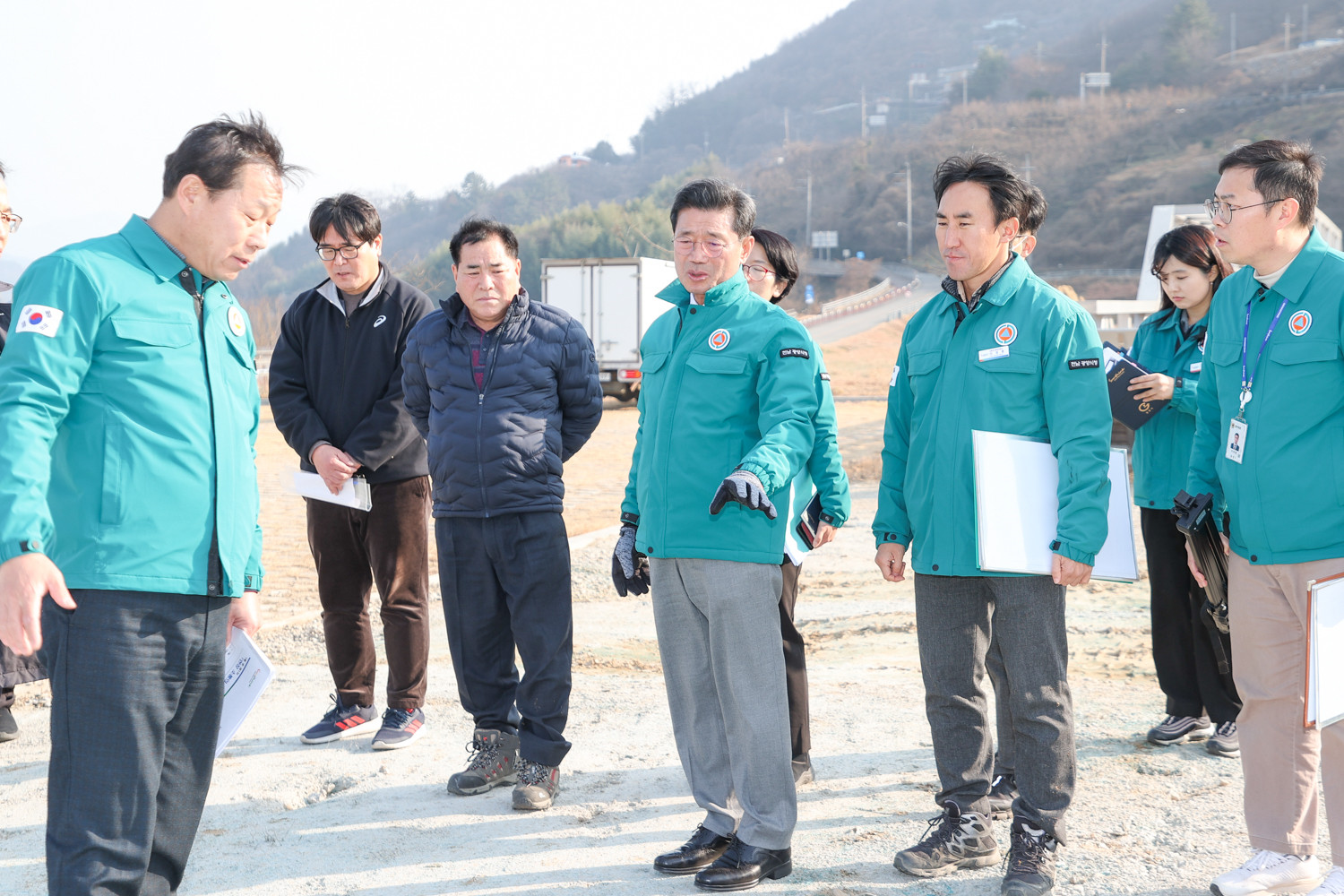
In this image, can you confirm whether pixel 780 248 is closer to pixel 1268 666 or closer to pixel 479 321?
pixel 479 321

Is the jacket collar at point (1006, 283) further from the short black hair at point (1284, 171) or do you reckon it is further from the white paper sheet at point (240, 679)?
the white paper sheet at point (240, 679)

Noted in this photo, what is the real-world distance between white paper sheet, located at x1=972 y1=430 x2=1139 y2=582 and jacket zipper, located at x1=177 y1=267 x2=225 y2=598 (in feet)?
6.41

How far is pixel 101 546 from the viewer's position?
7.14 ft

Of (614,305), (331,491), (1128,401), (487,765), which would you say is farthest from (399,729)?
(614,305)

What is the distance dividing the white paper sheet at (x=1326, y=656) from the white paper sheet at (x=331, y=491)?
326 centimetres

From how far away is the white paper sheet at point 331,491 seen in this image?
4125mm

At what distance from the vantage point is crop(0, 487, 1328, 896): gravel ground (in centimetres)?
307

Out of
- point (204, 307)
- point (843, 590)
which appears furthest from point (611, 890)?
point (843, 590)

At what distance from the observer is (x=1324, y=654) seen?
2539 millimetres

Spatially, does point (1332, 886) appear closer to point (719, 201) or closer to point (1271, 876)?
point (1271, 876)

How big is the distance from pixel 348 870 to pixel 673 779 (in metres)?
1.25

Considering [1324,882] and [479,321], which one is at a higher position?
[479,321]

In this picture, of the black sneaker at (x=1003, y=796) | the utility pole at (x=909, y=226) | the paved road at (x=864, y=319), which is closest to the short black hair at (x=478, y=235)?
the black sneaker at (x=1003, y=796)

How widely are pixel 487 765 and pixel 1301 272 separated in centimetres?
310
